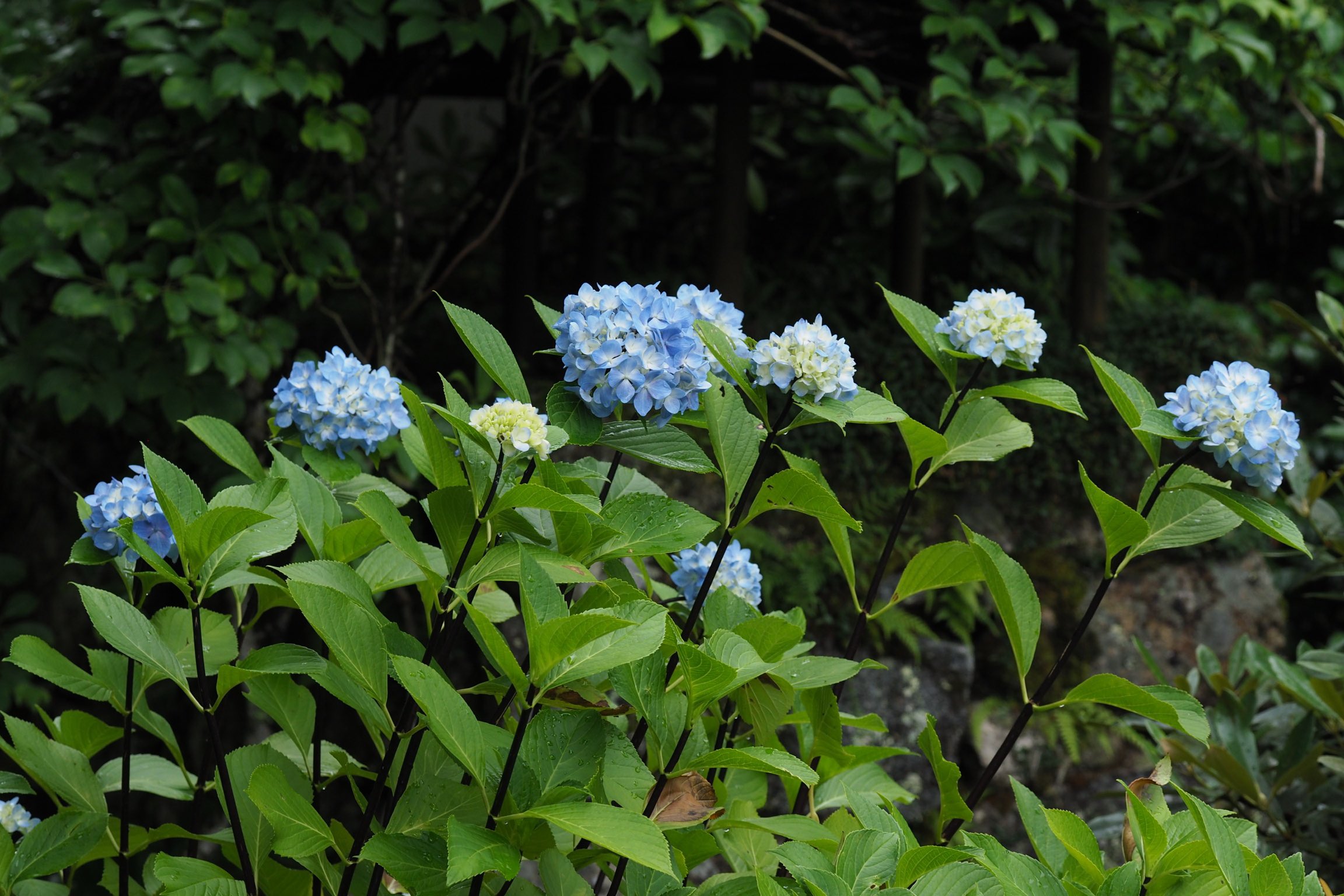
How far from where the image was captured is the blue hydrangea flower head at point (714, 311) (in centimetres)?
115

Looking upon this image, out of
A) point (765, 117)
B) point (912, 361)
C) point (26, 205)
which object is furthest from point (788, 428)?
point (765, 117)

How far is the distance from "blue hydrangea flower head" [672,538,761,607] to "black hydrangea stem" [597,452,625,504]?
0.14m

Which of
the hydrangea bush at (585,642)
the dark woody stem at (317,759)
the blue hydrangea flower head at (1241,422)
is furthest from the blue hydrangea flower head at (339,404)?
the blue hydrangea flower head at (1241,422)

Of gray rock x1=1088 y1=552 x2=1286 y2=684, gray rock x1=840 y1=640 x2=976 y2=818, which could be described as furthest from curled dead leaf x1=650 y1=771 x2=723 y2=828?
gray rock x1=1088 y1=552 x2=1286 y2=684

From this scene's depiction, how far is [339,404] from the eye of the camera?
1.22 m

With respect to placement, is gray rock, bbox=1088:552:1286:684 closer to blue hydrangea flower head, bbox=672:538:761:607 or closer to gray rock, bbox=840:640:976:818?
gray rock, bbox=840:640:976:818

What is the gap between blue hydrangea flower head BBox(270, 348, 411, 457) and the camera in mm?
1223

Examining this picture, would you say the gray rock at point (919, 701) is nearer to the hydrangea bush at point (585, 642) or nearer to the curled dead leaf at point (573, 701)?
the hydrangea bush at point (585, 642)

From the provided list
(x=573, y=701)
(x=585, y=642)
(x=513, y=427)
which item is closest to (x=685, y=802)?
(x=573, y=701)

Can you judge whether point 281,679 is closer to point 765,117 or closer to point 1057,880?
point 1057,880

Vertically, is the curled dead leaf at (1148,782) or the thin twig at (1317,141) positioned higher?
the thin twig at (1317,141)

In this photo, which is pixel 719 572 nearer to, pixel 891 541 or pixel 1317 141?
pixel 891 541

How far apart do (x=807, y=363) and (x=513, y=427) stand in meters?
0.27

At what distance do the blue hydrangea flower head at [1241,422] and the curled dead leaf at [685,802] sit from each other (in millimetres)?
574
